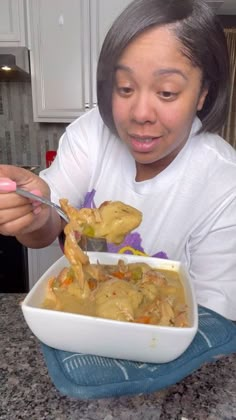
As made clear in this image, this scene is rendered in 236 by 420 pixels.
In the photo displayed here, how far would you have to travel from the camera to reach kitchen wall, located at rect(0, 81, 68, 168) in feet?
8.55

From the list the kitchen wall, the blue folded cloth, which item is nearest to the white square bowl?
the blue folded cloth

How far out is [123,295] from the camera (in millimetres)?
582

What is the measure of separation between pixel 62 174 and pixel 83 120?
7.2 inches

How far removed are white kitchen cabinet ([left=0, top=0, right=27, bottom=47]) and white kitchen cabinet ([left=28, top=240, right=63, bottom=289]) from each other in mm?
1213

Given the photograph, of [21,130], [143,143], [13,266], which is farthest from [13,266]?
[143,143]

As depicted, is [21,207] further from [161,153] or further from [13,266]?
[13,266]

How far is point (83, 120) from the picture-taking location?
111 centimetres

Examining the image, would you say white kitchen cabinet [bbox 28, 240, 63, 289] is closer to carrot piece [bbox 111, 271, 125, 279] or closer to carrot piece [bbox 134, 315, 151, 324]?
carrot piece [bbox 111, 271, 125, 279]

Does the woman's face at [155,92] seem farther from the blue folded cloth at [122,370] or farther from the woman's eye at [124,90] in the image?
the blue folded cloth at [122,370]

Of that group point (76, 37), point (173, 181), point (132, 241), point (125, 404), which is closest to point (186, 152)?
point (173, 181)

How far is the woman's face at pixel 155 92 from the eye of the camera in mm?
736

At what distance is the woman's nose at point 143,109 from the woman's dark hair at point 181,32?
0.31ft

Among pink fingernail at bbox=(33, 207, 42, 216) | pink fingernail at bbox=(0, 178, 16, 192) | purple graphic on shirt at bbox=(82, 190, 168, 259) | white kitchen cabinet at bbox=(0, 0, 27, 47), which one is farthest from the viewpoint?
white kitchen cabinet at bbox=(0, 0, 27, 47)

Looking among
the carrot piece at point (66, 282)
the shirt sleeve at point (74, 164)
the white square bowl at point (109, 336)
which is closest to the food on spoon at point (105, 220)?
the carrot piece at point (66, 282)
